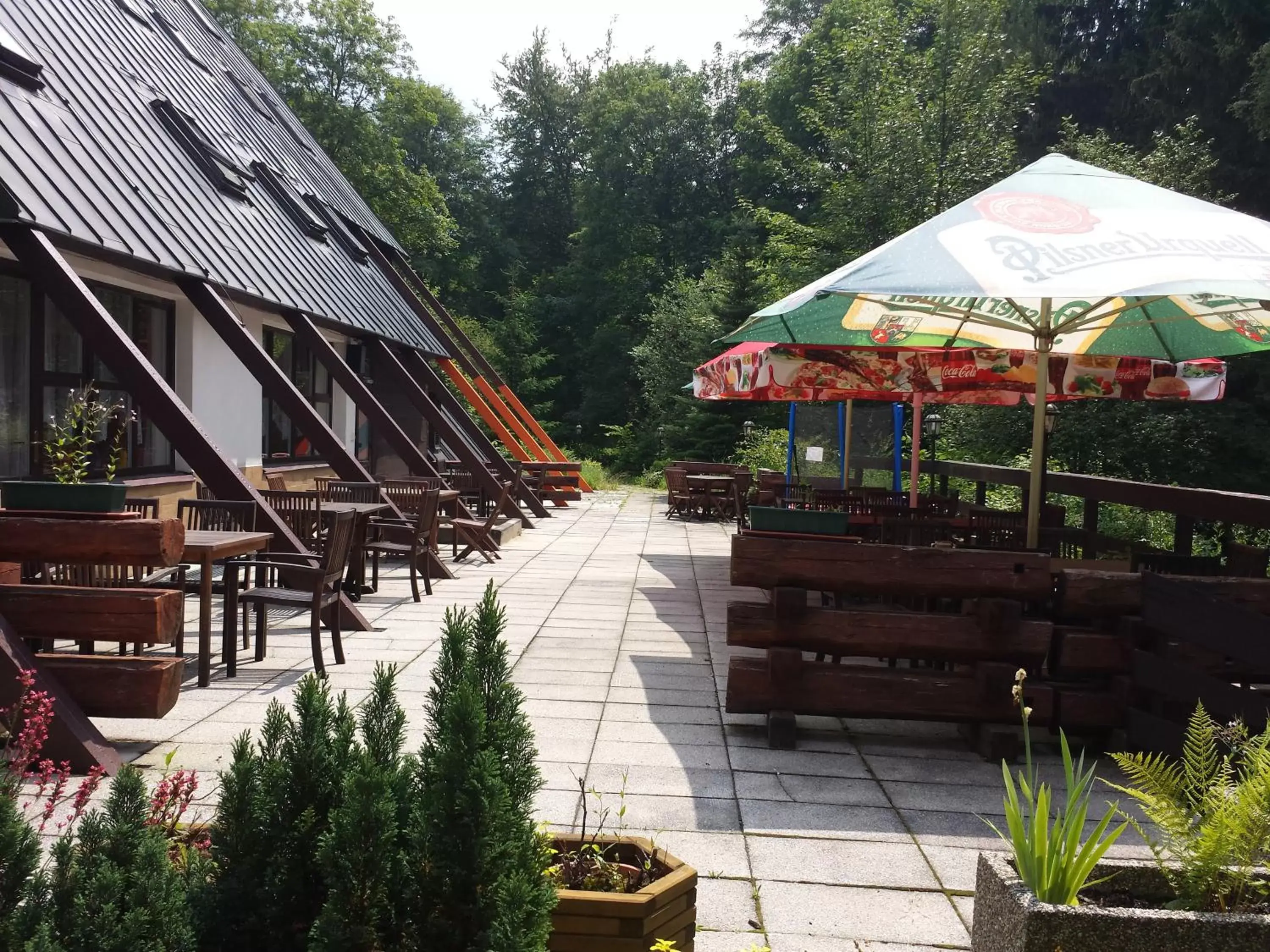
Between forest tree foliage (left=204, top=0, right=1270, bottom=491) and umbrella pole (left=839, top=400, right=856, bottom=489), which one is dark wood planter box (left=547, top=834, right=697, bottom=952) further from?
forest tree foliage (left=204, top=0, right=1270, bottom=491)

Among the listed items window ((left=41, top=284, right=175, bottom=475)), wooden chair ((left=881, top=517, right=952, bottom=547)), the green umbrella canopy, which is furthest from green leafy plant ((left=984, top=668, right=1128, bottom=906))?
window ((left=41, top=284, right=175, bottom=475))

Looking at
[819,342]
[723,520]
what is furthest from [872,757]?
[723,520]

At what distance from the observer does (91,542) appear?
15.3ft

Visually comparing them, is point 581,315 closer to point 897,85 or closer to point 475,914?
point 897,85

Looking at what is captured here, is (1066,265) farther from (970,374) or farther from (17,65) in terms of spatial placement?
(17,65)

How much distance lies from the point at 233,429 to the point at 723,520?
909cm

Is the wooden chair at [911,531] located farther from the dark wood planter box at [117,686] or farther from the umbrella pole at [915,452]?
the dark wood planter box at [117,686]

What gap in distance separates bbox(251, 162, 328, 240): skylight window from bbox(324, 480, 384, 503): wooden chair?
624 centimetres

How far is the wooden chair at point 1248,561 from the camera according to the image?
5473 mm

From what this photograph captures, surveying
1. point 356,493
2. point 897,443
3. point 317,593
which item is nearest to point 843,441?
point 897,443

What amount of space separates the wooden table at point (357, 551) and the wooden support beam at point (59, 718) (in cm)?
402

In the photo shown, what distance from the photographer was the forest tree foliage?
878 inches

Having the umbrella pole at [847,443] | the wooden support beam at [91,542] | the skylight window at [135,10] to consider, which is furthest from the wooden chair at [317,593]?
the skylight window at [135,10]

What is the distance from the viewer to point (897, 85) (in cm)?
2570
